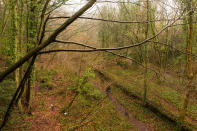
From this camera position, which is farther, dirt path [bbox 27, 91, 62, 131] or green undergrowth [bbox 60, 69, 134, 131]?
green undergrowth [bbox 60, 69, 134, 131]

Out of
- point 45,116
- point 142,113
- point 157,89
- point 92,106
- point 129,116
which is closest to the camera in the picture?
point 45,116

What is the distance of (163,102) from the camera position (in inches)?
436

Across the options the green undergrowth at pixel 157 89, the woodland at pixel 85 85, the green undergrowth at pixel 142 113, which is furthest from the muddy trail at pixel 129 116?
the green undergrowth at pixel 157 89

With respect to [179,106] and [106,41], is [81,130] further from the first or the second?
[106,41]

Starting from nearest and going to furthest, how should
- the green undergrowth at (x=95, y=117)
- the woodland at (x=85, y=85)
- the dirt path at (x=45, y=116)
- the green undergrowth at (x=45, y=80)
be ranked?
the woodland at (x=85, y=85)
the dirt path at (x=45, y=116)
the green undergrowth at (x=95, y=117)
the green undergrowth at (x=45, y=80)

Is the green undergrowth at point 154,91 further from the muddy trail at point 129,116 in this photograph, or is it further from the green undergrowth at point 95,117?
the green undergrowth at point 95,117

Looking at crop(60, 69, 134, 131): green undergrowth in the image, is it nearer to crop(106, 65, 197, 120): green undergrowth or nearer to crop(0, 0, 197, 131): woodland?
crop(0, 0, 197, 131): woodland

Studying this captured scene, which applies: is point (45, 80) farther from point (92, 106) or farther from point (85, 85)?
point (85, 85)

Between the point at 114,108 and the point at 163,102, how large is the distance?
4.63 metres

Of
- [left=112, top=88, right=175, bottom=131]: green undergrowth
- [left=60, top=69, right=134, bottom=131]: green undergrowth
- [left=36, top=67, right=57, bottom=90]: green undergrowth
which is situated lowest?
[left=112, top=88, right=175, bottom=131]: green undergrowth

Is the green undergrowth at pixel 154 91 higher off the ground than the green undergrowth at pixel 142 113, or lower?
higher

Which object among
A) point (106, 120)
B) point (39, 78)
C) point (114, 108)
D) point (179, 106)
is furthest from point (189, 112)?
point (39, 78)

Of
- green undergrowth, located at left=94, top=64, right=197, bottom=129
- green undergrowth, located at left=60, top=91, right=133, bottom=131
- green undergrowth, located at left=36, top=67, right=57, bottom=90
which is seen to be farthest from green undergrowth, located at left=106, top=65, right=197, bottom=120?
green undergrowth, located at left=36, top=67, right=57, bottom=90

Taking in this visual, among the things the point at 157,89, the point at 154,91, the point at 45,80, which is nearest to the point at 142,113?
the point at 154,91
